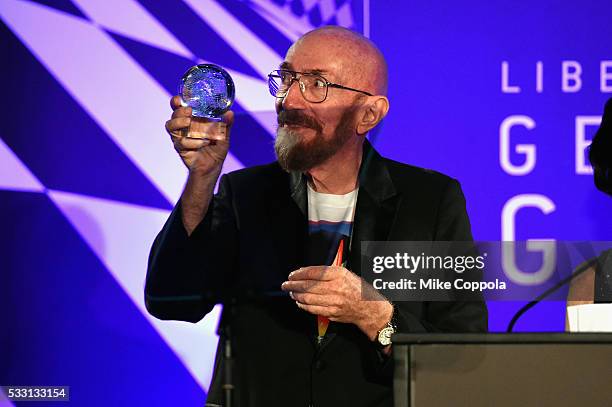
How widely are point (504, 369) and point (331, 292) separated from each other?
68 cm

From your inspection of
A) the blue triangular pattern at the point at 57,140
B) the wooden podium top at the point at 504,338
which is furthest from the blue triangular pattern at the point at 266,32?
the wooden podium top at the point at 504,338

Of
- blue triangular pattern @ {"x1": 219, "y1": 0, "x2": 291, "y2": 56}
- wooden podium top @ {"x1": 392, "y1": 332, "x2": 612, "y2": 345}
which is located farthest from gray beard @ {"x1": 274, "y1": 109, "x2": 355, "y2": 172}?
wooden podium top @ {"x1": 392, "y1": 332, "x2": 612, "y2": 345}

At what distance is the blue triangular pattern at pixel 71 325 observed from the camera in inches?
98.3

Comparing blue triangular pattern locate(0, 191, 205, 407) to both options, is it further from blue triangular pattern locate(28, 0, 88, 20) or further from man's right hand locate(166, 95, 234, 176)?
man's right hand locate(166, 95, 234, 176)

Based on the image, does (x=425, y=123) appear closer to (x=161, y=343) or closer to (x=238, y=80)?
(x=238, y=80)

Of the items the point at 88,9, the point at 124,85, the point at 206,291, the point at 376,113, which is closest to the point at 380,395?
the point at 206,291

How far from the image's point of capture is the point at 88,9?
253 cm

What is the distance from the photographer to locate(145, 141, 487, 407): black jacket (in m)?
1.94

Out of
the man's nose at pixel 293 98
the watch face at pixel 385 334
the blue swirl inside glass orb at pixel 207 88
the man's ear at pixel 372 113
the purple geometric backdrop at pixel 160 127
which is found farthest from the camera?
the purple geometric backdrop at pixel 160 127

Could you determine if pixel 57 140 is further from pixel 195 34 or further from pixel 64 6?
pixel 195 34

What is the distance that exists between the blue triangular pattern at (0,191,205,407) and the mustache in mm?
699

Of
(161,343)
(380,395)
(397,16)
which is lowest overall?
(380,395)

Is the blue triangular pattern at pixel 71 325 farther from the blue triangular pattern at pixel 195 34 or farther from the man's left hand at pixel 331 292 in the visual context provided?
the man's left hand at pixel 331 292

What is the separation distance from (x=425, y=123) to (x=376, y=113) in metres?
0.25
